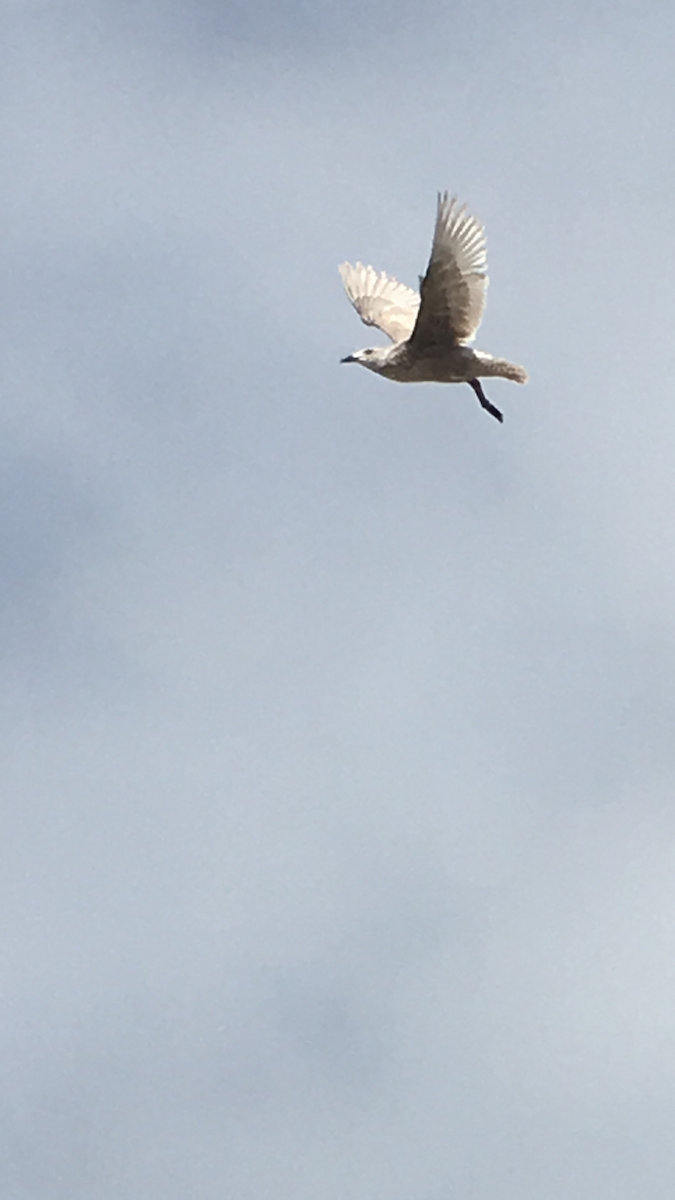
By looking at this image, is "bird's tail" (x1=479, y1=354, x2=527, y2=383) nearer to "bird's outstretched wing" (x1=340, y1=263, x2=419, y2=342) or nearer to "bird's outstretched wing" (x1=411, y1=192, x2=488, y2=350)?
"bird's outstretched wing" (x1=411, y1=192, x2=488, y2=350)

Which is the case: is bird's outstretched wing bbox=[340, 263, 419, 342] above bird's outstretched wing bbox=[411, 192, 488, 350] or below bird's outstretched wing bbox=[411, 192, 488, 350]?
above

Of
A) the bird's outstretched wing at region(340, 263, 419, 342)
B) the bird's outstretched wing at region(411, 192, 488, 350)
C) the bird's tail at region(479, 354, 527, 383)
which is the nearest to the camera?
the bird's outstretched wing at region(411, 192, 488, 350)

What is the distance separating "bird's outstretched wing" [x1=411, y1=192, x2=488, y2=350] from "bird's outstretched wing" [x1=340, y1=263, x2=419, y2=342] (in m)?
6.01

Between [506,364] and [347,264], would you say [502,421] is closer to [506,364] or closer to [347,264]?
[506,364]

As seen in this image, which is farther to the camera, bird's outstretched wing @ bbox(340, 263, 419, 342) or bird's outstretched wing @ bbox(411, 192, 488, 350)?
bird's outstretched wing @ bbox(340, 263, 419, 342)

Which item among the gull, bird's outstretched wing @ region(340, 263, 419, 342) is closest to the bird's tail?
the gull

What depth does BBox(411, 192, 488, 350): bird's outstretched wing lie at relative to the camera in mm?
33531

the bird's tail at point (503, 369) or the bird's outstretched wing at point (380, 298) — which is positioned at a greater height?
the bird's outstretched wing at point (380, 298)

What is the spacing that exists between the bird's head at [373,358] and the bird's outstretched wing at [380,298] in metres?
3.85

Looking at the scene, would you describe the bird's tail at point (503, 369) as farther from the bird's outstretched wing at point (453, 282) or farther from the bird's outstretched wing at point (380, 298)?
the bird's outstretched wing at point (380, 298)

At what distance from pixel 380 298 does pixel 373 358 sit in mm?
5987

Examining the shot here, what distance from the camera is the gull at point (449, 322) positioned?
1326 inches

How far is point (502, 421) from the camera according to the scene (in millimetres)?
36594

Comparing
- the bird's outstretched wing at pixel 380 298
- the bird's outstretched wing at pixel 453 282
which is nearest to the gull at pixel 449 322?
the bird's outstretched wing at pixel 453 282
